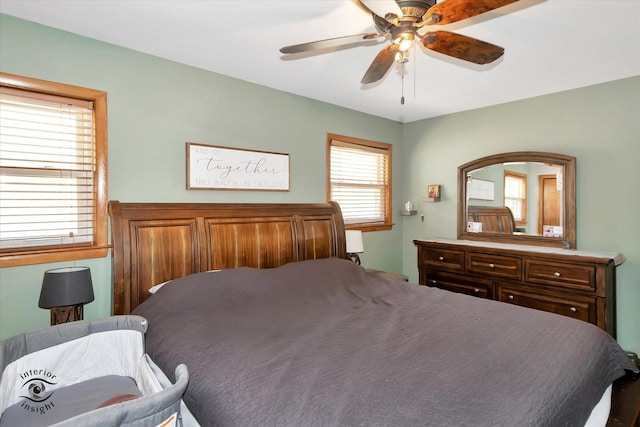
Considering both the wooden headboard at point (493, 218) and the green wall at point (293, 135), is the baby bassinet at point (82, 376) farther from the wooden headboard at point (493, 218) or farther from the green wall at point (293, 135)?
the wooden headboard at point (493, 218)

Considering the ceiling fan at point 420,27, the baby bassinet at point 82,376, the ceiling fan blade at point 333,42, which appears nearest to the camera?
the baby bassinet at point 82,376

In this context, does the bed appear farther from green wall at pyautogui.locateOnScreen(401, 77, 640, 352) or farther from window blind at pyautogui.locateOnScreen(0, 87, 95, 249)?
green wall at pyautogui.locateOnScreen(401, 77, 640, 352)

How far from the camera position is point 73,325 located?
171 cm

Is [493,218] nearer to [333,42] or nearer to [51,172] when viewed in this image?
[333,42]

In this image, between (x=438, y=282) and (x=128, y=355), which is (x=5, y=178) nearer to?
(x=128, y=355)

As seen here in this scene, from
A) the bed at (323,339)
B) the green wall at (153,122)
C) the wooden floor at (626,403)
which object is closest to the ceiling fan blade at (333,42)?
the green wall at (153,122)

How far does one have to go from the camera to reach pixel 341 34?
7.48 ft

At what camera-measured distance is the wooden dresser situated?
2.86m

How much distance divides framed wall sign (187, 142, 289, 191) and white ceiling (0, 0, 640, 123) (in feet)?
2.20

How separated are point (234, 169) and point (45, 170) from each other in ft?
4.33

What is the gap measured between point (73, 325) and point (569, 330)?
2.53 metres

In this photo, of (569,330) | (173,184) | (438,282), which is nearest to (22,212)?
(173,184)

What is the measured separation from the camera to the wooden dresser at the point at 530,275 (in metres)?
2.86

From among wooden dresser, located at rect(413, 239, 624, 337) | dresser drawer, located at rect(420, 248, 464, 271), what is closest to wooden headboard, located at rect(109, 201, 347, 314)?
dresser drawer, located at rect(420, 248, 464, 271)
